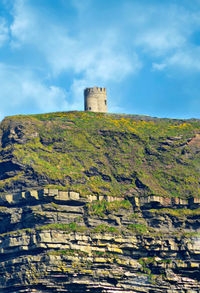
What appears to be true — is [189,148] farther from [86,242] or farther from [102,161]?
[86,242]

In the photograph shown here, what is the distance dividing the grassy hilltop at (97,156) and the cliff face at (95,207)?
21 cm

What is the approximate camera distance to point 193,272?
171 m

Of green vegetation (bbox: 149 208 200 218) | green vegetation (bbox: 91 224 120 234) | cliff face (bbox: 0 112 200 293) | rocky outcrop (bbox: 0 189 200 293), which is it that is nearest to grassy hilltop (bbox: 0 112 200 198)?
cliff face (bbox: 0 112 200 293)

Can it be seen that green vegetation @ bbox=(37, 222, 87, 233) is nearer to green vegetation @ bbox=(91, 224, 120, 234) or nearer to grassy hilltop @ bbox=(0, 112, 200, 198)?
green vegetation @ bbox=(91, 224, 120, 234)

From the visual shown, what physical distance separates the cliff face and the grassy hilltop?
206 millimetres

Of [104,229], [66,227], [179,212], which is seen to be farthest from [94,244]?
[179,212]

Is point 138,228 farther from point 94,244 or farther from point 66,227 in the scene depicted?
Answer: point 66,227

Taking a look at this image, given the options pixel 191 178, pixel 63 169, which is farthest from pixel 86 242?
pixel 191 178

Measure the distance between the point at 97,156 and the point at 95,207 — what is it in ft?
45.3

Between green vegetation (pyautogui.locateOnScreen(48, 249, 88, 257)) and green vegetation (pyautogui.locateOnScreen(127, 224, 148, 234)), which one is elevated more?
green vegetation (pyautogui.locateOnScreen(127, 224, 148, 234))

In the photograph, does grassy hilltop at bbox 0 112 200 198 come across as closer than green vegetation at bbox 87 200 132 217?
No

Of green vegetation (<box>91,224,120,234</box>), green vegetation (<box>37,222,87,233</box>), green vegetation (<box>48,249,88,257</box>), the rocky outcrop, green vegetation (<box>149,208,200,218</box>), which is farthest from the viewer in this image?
green vegetation (<box>149,208,200,218</box>)

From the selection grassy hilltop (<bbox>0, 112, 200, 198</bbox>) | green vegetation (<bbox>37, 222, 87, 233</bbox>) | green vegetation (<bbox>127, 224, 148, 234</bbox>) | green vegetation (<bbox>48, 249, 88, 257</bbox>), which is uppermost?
grassy hilltop (<bbox>0, 112, 200, 198</bbox>)

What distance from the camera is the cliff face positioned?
16388 cm
